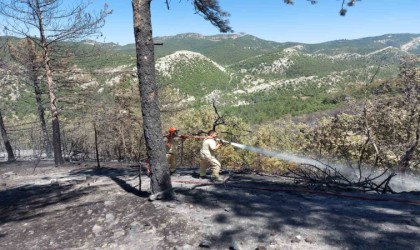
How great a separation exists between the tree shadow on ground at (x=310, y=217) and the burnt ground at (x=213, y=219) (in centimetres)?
1

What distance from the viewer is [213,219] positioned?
5234 mm

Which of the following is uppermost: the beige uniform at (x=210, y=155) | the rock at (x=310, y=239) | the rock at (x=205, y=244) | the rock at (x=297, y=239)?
the beige uniform at (x=210, y=155)

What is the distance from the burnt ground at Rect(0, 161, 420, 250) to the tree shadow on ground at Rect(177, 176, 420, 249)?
0.04ft

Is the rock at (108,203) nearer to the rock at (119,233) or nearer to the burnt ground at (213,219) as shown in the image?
the burnt ground at (213,219)

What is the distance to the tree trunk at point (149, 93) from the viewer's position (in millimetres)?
5758

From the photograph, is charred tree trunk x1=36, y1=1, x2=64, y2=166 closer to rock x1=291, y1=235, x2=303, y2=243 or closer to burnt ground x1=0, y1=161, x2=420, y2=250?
burnt ground x1=0, y1=161, x2=420, y2=250

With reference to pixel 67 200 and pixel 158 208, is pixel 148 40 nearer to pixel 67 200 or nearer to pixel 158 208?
pixel 158 208

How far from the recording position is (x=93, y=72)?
46.8 ft

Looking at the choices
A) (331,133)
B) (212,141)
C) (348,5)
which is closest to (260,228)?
(212,141)

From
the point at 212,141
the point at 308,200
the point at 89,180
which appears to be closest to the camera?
the point at 308,200

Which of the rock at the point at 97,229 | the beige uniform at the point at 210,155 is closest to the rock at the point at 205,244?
the rock at the point at 97,229

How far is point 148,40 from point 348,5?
4.53 metres

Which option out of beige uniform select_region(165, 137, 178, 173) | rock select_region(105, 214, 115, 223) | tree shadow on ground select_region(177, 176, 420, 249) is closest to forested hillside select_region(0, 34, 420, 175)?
rock select_region(105, 214, 115, 223)

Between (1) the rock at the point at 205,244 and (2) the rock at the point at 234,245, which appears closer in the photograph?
(2) the rock at the point at 234,245
